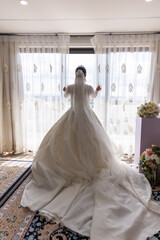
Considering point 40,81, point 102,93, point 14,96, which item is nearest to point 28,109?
point 14,96

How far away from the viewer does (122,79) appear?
313cm

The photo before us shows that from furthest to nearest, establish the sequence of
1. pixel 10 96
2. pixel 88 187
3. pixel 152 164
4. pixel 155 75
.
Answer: pixel 10 96, pixel 155 75, pixel 152 164, pixel 88 187

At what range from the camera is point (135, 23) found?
2.60 meters

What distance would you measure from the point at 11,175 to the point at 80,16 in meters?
2.59

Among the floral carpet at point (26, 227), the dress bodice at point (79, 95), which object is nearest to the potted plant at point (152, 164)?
the floral carpet at point (26, 227)

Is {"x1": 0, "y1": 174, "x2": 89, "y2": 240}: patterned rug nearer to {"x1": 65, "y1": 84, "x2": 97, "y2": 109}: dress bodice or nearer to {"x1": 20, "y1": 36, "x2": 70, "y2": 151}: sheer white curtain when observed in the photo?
{"x1": 65, "y1": 84, "x2": 97, "y2": 109}: dress bodice

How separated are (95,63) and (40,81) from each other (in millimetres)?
1159

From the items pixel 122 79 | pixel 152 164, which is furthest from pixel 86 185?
pixel 122 79

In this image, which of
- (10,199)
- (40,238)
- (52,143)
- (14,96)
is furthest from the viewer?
(14,96)

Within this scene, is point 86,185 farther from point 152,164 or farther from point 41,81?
point 41,81

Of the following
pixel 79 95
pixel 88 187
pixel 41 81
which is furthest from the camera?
pixel 41 81

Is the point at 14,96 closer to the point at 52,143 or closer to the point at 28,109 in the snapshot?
the point at 28,109

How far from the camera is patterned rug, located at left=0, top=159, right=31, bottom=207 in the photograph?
2.04 m

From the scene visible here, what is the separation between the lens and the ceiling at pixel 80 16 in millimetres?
2078
